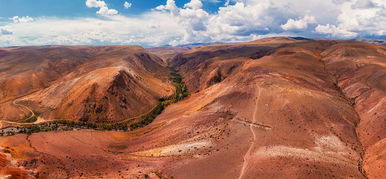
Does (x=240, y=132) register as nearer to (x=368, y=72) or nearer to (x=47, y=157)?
(x=47, y=157)

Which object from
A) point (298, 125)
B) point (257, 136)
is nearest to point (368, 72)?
point (298, 125)

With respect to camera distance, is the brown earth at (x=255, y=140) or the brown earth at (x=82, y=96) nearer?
the brown earth at (x=255, y=140)

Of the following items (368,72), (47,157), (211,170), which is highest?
(368,72)

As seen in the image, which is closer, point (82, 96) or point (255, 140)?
point (255, 140)

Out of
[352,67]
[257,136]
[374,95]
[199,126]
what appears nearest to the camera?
[257,136]

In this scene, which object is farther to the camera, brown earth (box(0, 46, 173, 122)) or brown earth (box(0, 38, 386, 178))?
brown earth (box(0, 46, 173, 122))

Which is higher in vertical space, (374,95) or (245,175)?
(374,95)

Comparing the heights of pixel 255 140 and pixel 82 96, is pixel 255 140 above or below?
below

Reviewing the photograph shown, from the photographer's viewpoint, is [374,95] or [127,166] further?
[374,95]
